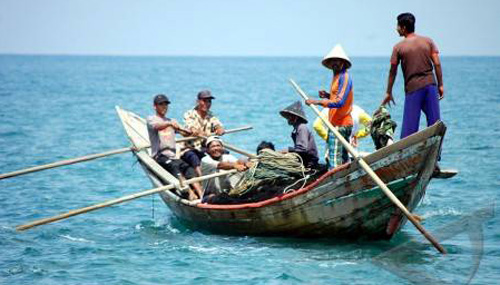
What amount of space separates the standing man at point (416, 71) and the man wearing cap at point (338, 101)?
0.53 metres

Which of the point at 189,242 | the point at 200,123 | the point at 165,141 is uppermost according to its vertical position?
the point at 200,123

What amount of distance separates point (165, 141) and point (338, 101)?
3171 millimetres

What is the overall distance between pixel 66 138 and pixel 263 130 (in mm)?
6900

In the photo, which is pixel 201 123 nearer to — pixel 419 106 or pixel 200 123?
pixel 200 123

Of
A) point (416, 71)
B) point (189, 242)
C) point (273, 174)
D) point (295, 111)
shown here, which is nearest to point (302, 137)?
point (295, 111)

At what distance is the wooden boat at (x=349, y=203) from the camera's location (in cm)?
860

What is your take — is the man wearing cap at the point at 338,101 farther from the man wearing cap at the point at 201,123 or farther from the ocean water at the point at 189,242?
the man wearing cap at the point at 201,123

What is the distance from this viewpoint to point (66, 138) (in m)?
24.3

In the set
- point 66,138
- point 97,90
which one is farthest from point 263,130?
point 97,90

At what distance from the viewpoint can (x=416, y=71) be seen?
29.6 feet

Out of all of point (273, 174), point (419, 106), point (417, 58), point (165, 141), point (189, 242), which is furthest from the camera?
point (165, 141)

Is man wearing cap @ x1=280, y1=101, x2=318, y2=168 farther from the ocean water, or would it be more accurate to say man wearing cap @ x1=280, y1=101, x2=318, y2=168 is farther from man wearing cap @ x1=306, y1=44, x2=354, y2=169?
the ocean water

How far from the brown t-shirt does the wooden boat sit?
0.80 meters

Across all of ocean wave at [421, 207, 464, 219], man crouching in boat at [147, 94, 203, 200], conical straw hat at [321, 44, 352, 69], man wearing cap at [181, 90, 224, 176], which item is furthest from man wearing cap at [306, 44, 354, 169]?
ocean wave at [421, 207, 464, 219]
